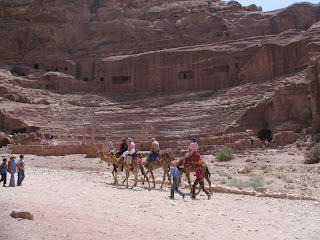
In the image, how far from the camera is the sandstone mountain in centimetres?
3488

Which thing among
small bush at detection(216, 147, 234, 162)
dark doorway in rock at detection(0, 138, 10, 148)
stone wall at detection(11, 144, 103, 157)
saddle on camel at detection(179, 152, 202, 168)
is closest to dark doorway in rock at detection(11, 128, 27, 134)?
dark doorway in rock at detection(0, 138, 10, 148)

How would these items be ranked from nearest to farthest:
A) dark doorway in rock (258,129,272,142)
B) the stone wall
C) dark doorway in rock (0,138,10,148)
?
the stone wall → dark doorway in rock (258,129,272,142) → dark doorway in rock (0,138,10,148)

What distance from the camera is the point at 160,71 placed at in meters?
49.1

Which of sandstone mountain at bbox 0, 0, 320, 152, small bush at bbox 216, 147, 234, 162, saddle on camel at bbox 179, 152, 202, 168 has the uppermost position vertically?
sandstone mountain at bbox 0, 0, 320, 152

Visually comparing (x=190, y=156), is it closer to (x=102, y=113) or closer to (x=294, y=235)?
(x=294, y=235)

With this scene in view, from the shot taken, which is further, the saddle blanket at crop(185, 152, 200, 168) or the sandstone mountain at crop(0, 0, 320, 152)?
the sandstone mountain at crop(0, 0, 320, 152)

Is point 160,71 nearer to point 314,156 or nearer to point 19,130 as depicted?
point 19,130

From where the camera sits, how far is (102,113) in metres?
42.8

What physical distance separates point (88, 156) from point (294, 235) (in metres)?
23.5

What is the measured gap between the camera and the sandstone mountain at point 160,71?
114 ft

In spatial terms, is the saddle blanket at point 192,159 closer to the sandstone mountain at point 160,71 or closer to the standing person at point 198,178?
the standing person at point 198,178

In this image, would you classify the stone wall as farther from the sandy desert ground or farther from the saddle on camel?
the saddle on camel

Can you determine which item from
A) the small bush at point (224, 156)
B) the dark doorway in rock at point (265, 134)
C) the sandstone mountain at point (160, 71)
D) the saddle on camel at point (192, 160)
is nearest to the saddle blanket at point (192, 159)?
the saddle on camel at point (192, 160)

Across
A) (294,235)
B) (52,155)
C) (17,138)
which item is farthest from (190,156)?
(17,138)
